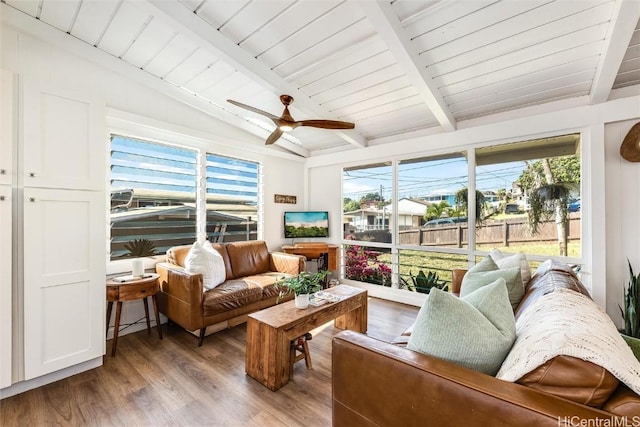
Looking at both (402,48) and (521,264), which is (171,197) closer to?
(402,48)

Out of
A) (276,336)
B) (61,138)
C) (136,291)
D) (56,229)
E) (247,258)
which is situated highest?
(61,138)

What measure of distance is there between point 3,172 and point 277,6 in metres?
2.15

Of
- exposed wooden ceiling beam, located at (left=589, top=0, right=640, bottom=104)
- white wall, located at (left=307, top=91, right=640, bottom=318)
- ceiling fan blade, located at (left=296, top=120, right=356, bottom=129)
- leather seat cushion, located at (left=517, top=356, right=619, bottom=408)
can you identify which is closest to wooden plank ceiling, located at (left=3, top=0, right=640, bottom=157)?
exposed wooden ceiling beam, located at (left=589, top=0, right=640, bottom=104)

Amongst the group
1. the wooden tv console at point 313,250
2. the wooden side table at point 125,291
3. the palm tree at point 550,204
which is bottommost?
the wooden side table at point 125,291

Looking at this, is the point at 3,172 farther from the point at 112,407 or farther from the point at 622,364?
the point at 622,364

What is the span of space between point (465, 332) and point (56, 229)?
267cm

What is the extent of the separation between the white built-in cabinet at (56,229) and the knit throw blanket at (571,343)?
2.71m

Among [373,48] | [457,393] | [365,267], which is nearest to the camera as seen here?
[457,393]

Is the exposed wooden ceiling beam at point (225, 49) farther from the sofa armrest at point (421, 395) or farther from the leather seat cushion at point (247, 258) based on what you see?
the sofa armrest at point (421, 395)

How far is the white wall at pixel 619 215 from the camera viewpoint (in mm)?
2578

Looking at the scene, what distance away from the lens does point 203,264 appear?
2.85m

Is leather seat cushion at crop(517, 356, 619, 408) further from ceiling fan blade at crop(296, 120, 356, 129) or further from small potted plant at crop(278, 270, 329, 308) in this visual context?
ceiling fan blade at crop(296, 120, 356, 129)

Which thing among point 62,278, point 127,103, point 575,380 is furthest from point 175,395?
A: point 127,103

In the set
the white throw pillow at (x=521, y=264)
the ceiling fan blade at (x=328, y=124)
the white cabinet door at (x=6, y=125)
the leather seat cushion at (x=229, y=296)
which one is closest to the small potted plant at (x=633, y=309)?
the white throw pillow at (x=521, y=264)
